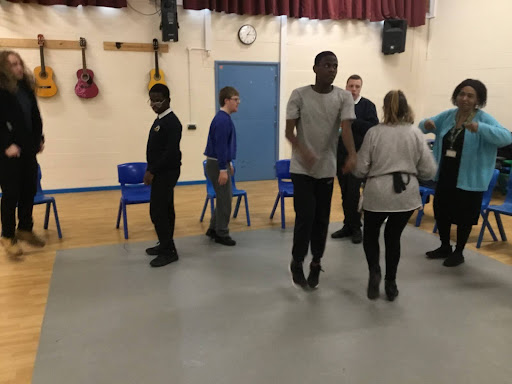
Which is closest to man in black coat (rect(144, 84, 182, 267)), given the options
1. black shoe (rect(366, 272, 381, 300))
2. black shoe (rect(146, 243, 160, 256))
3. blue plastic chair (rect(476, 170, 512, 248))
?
black shoe (rect(146, 243, 160, 256))

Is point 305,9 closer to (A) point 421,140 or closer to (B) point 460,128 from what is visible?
(B) point 460,128

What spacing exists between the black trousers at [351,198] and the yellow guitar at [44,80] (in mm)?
4168

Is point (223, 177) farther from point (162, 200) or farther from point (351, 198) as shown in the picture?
point (351, 198)

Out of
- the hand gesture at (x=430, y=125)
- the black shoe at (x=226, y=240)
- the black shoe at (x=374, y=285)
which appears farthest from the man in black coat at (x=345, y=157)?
the black shoe at (x=374, y=285)

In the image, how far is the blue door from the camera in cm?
636

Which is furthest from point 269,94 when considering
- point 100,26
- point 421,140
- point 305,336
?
point 305,336

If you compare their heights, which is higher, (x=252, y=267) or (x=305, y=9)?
(x=305, y=9)

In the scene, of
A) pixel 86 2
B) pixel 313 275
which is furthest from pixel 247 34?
pixel 313 275

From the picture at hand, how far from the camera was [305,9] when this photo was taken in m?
6.34

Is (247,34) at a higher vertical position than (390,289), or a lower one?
higher

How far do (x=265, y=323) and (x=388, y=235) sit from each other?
94 cm

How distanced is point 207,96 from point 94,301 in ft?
14.0

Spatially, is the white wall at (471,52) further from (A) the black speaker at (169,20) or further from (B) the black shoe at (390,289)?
(B) the black shoe at (390,289)

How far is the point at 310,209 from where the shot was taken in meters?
2.55
